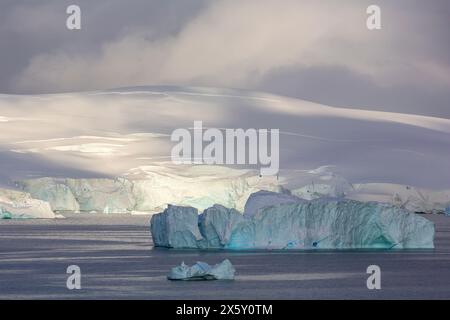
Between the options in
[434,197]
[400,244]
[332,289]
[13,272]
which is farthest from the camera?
[434,197]

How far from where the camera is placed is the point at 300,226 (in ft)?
215

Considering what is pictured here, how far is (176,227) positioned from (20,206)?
2583 inches

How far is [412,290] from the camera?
52.0 metres

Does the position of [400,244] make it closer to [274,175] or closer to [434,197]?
[274,175]

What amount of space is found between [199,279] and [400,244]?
20708 mm

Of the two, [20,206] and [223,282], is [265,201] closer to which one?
[223,282]

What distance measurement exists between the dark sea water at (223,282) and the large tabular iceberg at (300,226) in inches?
33.9

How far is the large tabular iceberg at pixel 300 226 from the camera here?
6369 cm

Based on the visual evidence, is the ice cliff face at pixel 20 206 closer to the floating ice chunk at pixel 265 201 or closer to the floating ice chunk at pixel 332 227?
the floating ice chunk at pixel 332 227

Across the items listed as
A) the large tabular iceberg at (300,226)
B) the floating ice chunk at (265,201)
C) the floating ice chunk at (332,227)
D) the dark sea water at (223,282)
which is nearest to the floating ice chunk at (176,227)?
the large tabular iceberg at (300,226)

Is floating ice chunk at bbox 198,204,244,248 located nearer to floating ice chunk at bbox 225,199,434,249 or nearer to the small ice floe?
floating ice chunk at bbox 225,199,434,249

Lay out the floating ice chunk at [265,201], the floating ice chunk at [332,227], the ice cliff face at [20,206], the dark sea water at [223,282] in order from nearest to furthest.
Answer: the dark sea water at [223,282] → the floating ice chunk at [332,227] → the floating ice chunk at [265,201] → the ice cliff face at [20,206]

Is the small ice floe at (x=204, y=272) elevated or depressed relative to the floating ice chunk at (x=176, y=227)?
depressed
